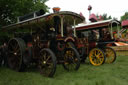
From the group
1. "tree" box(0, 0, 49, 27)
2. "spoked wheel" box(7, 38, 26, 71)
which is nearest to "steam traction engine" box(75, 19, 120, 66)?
"spoked wheel" box(7, 38, 26, 71)

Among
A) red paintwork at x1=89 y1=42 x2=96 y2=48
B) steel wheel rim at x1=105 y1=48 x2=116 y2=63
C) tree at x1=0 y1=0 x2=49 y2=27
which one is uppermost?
tree at x1=0 y1=0 x2=49 y2=27

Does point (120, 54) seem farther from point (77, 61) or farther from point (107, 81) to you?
point (107, 81)

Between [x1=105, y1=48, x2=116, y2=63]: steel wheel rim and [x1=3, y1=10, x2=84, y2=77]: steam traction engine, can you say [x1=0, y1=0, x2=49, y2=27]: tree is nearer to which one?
[x1=3, y1=10, x2=84, y2=77]: steam traction engine

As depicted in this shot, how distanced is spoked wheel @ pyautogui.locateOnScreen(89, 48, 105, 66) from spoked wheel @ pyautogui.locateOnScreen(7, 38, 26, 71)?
11.6 feet

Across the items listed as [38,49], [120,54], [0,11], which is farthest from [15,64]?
[120,54]

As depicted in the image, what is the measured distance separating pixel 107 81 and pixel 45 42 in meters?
2.58

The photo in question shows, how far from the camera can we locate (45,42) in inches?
193

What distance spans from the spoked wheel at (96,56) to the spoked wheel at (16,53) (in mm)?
3532

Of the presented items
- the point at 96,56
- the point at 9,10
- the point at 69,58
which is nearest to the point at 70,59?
the point at 69,58

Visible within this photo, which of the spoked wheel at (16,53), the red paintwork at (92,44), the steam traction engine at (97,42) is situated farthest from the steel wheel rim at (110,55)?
the spoked wheel at (16,53)

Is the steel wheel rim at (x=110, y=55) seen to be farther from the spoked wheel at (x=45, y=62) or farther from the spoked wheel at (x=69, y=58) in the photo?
the spoked wheel at (x=45, y=62)

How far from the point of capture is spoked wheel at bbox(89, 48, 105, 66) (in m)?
6.51

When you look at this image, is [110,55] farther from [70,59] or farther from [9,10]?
[9,10]

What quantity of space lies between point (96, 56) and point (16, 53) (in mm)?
3898
